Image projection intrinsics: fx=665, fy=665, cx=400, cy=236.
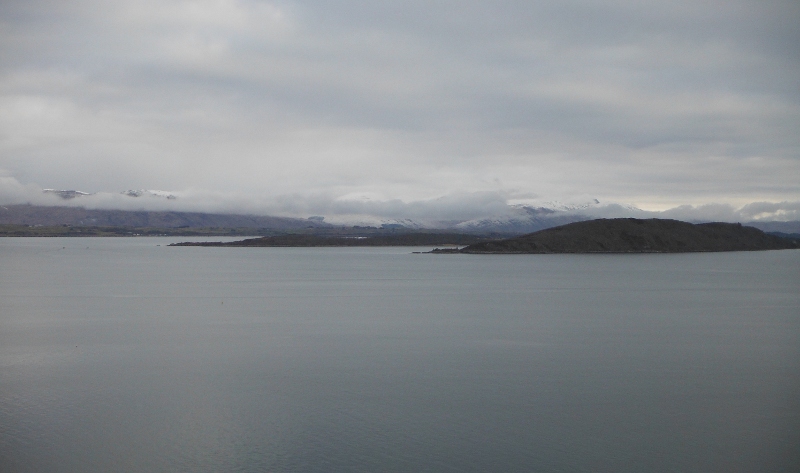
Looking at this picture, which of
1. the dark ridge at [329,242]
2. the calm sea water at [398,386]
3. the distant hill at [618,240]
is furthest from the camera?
the dark ridge at [329,242]

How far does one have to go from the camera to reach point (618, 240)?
292ft

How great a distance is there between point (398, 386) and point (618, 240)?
81.0m

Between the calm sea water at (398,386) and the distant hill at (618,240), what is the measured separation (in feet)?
193

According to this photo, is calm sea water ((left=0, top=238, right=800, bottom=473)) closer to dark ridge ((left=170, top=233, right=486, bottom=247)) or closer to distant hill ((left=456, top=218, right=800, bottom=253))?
distant hill ((left=456, top=218, right=800, bottom=253))

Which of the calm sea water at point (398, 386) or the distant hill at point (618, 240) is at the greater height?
the distant hill at point (618, 240)

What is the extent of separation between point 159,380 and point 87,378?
1593 millimetres

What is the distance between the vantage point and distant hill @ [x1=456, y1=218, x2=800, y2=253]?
87.2 metres

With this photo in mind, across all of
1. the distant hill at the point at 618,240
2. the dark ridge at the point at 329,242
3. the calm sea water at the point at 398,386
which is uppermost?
Answer: the distant hill at the point at 618,240

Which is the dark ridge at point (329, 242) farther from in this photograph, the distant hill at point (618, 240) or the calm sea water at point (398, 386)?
the calm sea water at point (398, 386)

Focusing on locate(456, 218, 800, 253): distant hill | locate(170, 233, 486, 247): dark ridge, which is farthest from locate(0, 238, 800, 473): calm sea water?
locate(170, 233, 486, 247): dark ridge

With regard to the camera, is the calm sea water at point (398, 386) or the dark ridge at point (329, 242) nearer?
the calm sea water at point (398, 386)

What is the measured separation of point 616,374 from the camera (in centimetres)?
1462

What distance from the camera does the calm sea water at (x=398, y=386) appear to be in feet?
32.0

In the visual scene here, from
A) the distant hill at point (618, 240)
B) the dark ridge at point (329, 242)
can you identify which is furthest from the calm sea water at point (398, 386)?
the dark ridge at point (329, 242)
